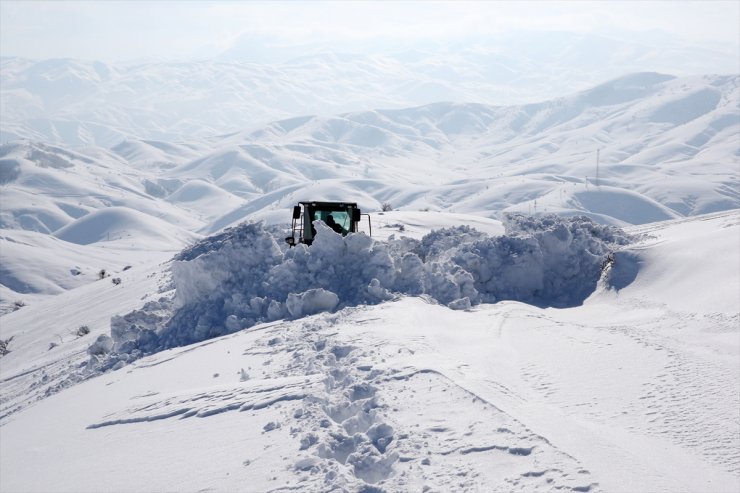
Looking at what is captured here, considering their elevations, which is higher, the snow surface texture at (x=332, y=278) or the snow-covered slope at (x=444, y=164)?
the snow surface texture at (x=332, y=278)

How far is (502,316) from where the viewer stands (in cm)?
1000

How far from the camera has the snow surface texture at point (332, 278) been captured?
35.3 ft

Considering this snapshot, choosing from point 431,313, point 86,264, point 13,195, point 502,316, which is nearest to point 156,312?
point 431,313

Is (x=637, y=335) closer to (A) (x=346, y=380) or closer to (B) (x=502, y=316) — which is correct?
(B) (x=502, y=316)

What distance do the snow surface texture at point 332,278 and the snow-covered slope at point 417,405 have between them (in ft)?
1.19

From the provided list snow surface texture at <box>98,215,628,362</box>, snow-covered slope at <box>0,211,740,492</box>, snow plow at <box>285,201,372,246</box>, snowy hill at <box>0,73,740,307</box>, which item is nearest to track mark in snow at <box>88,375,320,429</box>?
snow-covered slope at <box>0,211,740,492</box>

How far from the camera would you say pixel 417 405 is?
5.92 m

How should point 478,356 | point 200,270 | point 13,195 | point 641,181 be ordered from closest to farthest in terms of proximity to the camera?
point 478,356 → point 200,270 → point 641,181 → point 13,195

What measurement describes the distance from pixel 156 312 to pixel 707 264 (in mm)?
8804

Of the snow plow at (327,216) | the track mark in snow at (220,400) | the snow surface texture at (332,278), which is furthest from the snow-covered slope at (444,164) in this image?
the track mark in snow at (220,400)

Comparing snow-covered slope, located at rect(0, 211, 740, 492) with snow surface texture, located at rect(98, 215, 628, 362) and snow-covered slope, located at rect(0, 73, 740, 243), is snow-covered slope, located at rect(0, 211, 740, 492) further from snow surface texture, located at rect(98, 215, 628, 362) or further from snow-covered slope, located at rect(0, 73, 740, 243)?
snow-covered slope, located at rect(0, 73, 740, 243)

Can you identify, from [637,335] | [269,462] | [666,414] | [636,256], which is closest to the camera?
[269,462]

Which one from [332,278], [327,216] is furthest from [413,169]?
[332,278]

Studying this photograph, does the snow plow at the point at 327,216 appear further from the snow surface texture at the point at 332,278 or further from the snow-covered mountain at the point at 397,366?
the snow surface texture at the point at 332,278
